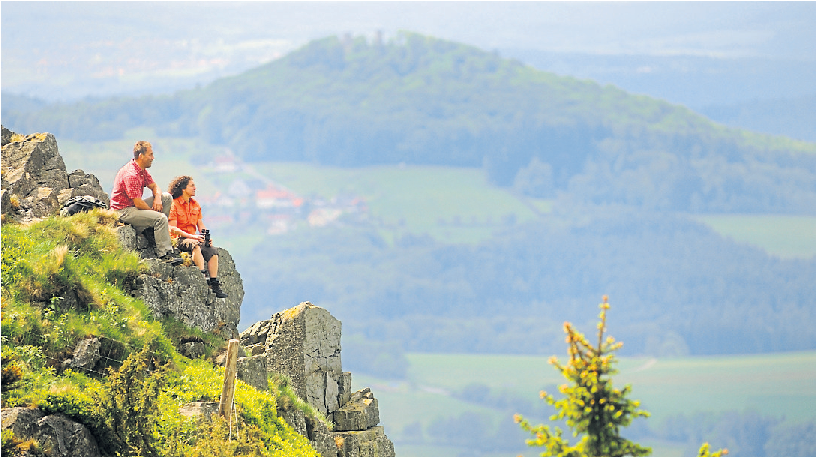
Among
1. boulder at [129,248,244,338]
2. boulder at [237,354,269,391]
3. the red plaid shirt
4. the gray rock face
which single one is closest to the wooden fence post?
boulder at [237,354,269,391]

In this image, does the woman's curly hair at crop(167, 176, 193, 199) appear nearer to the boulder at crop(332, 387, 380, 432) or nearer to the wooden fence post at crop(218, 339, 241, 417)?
the wooden fence post at crop(218, 339, 241, 417)

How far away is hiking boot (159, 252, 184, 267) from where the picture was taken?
2558 cm

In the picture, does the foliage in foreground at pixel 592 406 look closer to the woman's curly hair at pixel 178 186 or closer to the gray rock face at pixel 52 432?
the gray rock face at pixel 52 432

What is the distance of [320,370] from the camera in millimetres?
27344

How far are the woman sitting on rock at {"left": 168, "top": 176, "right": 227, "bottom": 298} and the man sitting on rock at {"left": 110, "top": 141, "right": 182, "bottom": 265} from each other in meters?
0.66

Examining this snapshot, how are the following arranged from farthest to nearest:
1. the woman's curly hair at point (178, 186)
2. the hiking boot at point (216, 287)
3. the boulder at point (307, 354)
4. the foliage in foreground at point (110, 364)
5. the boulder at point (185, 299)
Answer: the boulder at point (307, 354), the woman's curly hair at point (178, 186), the hiking boot at point (216, 287), the boulder at point (185, 299), the foliage in foreground at point (110, 364)

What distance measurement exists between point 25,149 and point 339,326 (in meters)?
9.07

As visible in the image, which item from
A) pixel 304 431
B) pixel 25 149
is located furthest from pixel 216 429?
pixel 25 149

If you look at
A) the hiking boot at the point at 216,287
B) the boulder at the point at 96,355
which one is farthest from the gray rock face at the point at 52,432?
the hiking boot at the point at 216,287

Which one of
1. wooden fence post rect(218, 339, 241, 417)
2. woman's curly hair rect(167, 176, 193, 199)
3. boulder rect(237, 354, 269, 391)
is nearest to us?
wooden fence post rect(218, 339, 241, 417)

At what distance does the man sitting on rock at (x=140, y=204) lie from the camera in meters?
25.2

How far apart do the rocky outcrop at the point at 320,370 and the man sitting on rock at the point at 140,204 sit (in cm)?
323

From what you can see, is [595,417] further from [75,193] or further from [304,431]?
[75,193]

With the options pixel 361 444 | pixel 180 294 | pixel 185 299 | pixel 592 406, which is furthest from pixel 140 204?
pixel 592 406
